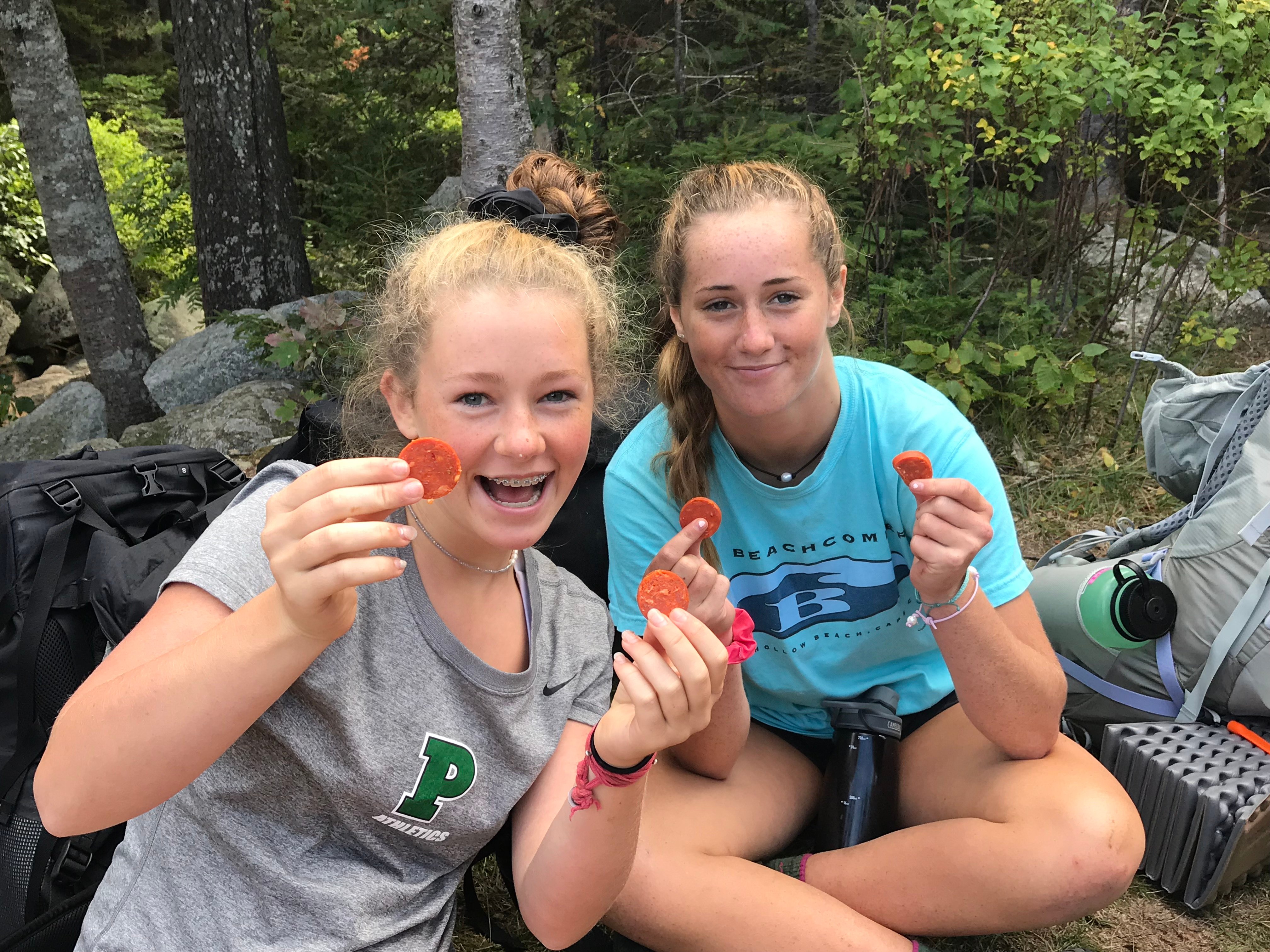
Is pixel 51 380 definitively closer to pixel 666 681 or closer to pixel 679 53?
pixel 679 53

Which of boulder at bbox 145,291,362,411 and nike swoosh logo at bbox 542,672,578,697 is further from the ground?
nike swoosh logo at bbox 542,672,578,697

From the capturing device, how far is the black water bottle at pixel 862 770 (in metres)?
2.78

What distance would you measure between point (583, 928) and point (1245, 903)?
219 cm

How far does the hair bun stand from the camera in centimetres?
283

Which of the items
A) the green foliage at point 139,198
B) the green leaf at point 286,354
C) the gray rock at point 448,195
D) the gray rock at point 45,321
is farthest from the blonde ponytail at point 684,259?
the gray rock at point 45,321

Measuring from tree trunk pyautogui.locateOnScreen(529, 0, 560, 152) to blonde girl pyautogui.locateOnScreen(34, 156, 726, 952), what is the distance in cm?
435

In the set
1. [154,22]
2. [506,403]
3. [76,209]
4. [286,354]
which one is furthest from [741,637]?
[154,22]

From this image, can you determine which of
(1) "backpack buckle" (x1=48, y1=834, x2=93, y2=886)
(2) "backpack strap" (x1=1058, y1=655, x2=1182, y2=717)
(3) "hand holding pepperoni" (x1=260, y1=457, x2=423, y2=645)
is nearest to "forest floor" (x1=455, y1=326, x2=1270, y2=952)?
(2) "backpack strap" (x1=1058, y1=655, x2=1182, y2=717)

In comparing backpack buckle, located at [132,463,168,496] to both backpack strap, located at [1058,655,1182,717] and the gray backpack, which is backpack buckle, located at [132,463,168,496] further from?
the gray backpack

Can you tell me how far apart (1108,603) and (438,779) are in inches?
91.3

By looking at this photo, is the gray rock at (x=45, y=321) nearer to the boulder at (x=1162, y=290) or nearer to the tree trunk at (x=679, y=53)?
the tree trunk at (x=679, y=53)

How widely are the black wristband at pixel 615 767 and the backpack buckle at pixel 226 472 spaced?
4.75ft

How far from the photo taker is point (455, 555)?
7.18ft

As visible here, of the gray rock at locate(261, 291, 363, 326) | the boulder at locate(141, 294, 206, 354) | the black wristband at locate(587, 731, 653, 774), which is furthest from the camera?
the boulder at locate(141, 294, 206, 354)
